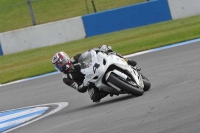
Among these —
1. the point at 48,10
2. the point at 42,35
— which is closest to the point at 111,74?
the point at 42,35

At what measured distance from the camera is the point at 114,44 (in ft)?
66.6

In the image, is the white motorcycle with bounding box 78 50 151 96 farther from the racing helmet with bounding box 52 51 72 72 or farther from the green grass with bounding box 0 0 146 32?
the green grass with bounding box 0 0 146 32

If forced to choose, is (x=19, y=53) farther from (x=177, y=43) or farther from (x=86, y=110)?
(x=86, y=110)

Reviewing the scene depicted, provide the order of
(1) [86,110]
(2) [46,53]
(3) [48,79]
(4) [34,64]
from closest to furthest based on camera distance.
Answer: (1) [86,110]
(3) [48,79]
(4) [34,64]
(2) [46,53]

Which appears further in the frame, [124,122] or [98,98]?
[98,98]

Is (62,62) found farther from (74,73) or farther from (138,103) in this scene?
(138,103)

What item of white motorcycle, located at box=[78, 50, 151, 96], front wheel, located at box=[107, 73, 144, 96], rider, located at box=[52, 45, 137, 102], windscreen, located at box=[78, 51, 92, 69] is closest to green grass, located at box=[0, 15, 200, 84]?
rider, located at box=[52, 45, 137, 102]

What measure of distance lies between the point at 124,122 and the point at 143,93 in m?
2.58

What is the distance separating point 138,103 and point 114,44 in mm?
11391

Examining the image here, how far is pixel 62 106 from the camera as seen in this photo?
10953 mm

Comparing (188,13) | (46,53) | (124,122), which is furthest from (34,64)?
(124,122)

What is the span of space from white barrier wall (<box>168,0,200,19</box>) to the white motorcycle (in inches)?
533

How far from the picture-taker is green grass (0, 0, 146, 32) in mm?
27500

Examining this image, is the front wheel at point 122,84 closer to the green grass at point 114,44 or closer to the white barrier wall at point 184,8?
the green grass at point 114,44
